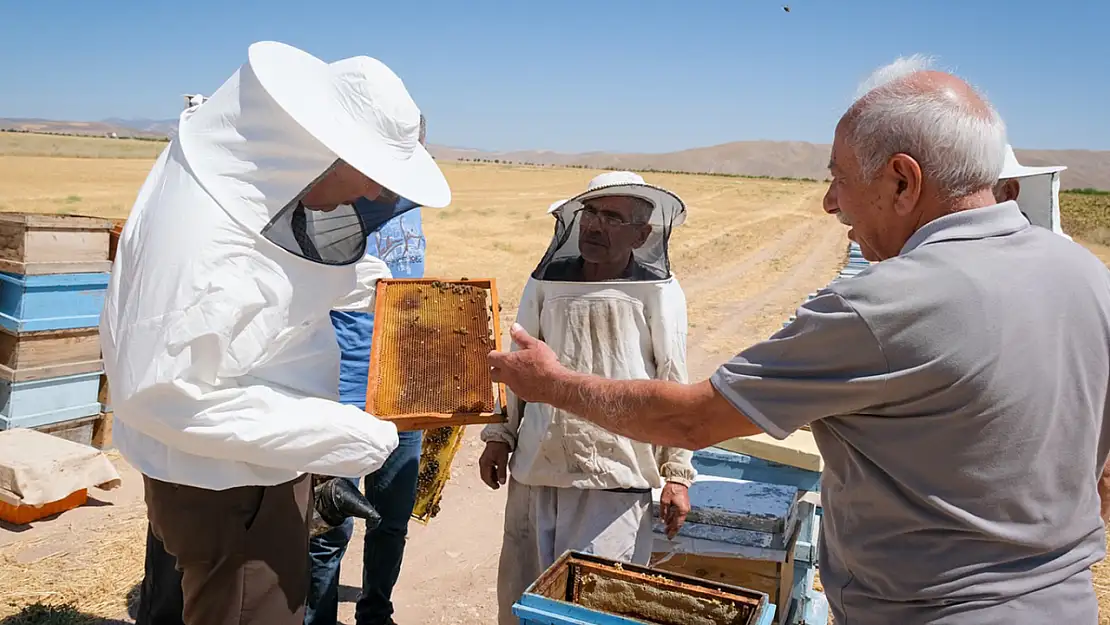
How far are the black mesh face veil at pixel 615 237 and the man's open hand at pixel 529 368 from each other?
773mm

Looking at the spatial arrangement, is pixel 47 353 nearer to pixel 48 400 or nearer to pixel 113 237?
pixel 48 400

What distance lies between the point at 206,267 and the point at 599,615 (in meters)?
1.30

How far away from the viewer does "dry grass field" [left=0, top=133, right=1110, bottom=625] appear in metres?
4.36

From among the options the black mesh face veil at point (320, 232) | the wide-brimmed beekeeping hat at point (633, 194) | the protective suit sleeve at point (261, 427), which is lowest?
the protective suit sleeve at point (261, 427)

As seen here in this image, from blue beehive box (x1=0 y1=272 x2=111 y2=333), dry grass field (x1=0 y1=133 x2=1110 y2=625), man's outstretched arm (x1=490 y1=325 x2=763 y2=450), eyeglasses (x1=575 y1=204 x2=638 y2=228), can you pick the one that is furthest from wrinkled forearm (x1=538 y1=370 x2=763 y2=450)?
blue beehive box (x1=0 y1=272 x2=111 y2=333)

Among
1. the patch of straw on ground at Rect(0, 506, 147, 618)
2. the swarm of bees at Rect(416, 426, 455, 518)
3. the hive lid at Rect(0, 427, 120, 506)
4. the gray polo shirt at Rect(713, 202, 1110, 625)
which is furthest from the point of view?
the hive lid at Rect(0, 427, 120, 506)

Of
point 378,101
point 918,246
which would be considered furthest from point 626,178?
point 918,246

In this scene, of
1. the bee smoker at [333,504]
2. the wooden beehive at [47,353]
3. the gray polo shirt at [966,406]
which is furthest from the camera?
the wooden beehive at [47,353]

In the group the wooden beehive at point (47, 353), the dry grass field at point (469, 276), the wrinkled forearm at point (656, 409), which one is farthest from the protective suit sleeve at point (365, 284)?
the wooden beehive at point (47, 353)

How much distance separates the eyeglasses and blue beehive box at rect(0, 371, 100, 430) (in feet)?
14.1

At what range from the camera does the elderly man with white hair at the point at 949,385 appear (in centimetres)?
167

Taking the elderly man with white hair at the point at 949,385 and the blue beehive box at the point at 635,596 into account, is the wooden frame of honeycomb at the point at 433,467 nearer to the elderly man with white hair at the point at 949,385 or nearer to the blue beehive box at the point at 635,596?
the blue beehive box at the point at 635,596

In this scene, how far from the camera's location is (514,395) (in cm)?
341

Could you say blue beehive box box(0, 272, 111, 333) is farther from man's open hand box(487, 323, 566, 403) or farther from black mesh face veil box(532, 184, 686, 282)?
man's open hand box(487, 323, 566, 403)
